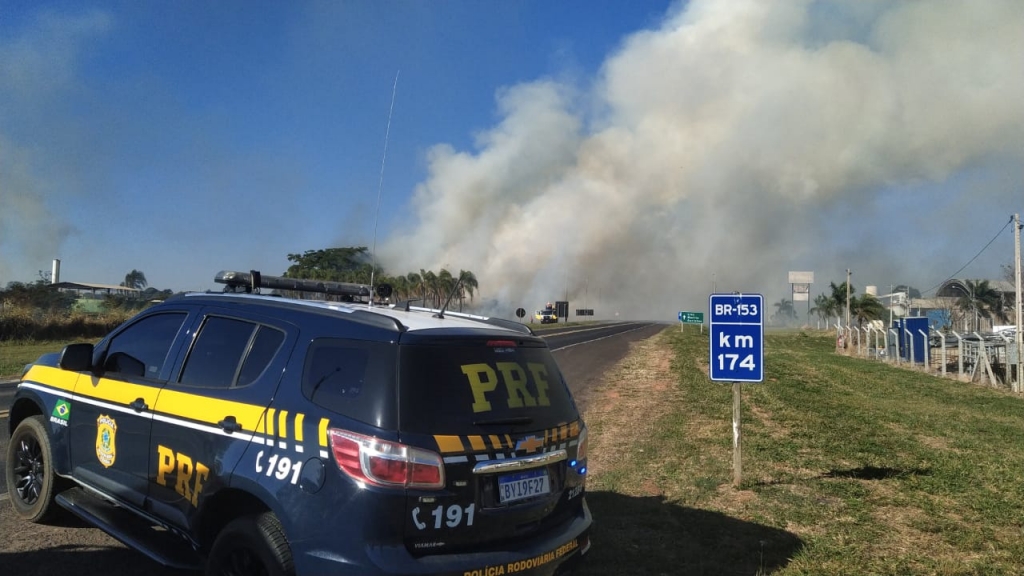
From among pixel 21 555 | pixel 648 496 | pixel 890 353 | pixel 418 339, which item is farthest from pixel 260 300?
pixel 890 353

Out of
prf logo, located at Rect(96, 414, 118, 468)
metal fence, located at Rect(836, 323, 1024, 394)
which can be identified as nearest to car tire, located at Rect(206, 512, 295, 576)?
prf logo, located at Rect(96, 414, 118, 468)

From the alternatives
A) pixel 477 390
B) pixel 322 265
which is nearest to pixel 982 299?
pixel 322 265

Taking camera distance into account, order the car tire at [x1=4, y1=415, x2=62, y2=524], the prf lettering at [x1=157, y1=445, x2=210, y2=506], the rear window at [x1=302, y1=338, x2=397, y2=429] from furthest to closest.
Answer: the car tire at [x1=4, y1=415, x2=62, y2=524]
the prf lettering at [x1=157, y1=445, x2=210, y2=506]
the rear window at [x1=302, y1=338, x2=397, y2=429]

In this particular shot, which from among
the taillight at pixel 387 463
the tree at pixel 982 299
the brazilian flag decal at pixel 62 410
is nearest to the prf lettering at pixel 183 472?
the taillight at pixel 387 463

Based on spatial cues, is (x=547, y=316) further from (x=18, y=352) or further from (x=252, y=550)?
(x=252, y=550)

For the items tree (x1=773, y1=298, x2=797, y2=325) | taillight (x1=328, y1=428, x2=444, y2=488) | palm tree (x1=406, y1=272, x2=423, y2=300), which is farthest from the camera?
tree (x1=773, y1=298, x2=797, y2=325)

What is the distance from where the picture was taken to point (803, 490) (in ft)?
21.5

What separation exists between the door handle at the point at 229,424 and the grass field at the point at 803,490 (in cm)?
243

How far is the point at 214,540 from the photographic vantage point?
3350mm

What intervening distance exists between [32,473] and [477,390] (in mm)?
3847

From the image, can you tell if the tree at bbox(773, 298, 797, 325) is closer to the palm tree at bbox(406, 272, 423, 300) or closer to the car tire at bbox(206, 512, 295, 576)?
the palm tree at bbox(406, 272, 423, 300)

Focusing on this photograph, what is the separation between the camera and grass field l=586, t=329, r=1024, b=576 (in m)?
4.73

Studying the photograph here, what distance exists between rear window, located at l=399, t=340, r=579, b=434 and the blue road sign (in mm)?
3453

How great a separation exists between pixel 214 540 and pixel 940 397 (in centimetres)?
1829
